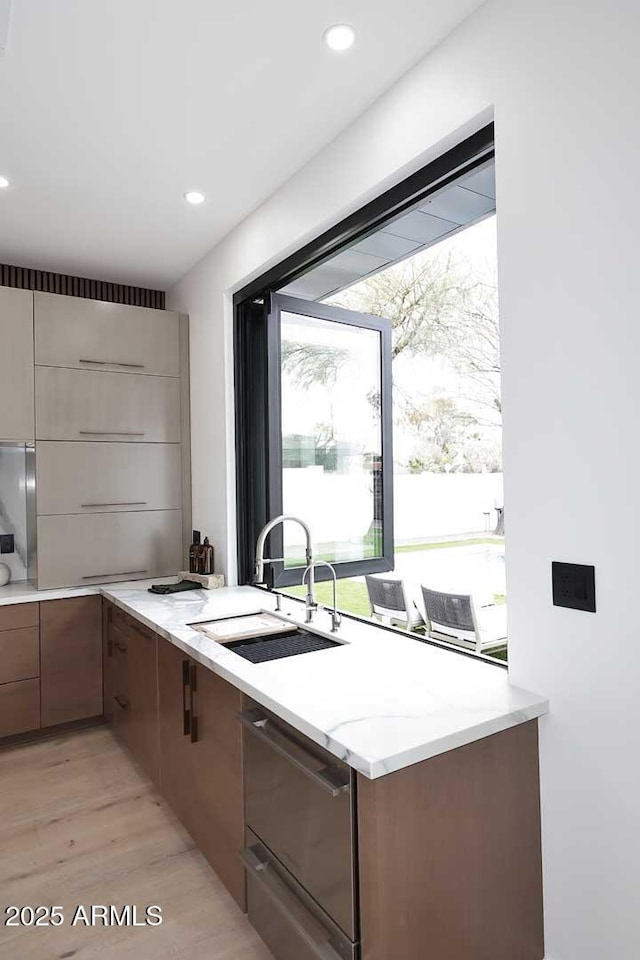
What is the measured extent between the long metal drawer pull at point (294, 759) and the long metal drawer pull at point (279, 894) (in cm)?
34

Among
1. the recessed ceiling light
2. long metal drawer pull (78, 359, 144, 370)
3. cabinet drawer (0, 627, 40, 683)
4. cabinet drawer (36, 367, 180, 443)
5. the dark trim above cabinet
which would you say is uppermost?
the recessed ceiling light

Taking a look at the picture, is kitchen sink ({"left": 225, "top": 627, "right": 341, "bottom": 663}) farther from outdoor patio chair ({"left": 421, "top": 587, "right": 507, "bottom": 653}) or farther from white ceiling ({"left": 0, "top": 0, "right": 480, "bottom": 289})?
white ceiling ({"left": 0, "top": 0, "right": 480, "bottom": 289})

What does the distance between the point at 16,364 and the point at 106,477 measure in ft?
2.36

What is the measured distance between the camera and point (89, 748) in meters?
2.98

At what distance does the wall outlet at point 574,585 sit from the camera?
1359 millimetres

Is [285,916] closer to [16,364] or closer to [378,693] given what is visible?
[378,693]

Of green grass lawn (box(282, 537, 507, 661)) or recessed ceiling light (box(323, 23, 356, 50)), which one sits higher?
recessed ceiling light (box(323, 23, 356, 50))

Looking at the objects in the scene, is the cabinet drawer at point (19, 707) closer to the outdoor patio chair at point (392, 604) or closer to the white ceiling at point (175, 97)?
the outdoor patio chair at point (392, 604)

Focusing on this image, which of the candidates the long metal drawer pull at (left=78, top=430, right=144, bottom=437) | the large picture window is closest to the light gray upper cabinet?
the long metal drawer pull at (left=78, top=430, right=144, bottom=437)

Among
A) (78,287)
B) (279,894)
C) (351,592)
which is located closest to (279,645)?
(279,894)

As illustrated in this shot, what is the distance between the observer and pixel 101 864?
2088mm

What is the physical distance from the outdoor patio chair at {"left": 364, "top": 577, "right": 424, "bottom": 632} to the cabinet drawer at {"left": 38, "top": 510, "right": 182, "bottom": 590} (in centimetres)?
130

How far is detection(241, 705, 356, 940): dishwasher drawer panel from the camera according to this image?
128cm

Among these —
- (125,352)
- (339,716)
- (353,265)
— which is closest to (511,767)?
(339,716)
